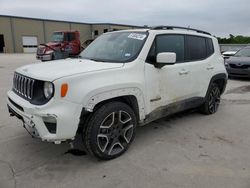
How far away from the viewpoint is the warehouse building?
130 ft

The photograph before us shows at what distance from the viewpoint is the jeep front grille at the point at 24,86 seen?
3.32 meters

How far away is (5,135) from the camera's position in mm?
4422

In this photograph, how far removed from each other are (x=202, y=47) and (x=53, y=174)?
3.76 metres

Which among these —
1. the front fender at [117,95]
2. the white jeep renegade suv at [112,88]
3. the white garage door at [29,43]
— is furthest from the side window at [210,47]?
the white garage door at [29,43]

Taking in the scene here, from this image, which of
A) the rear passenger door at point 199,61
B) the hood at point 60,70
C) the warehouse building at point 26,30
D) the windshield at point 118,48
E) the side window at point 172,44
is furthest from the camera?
the warehouse building at point 26,30

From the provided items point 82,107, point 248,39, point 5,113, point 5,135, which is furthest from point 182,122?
point 248,39

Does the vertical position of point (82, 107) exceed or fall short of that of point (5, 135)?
it exceeds it

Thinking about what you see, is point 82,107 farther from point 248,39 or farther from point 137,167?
point 248,39

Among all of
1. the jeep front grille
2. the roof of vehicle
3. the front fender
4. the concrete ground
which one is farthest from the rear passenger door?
the jeep front grille

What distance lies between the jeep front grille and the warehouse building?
34348 mm

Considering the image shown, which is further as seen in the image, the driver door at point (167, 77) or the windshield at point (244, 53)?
the windshield at point (244, 53)

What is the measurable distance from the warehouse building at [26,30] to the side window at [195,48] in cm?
3289

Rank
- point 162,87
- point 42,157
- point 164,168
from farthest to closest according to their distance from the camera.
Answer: point 162,87
point 42,157
point 164,168

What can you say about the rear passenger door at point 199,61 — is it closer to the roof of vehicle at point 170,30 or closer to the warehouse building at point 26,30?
the roof of vehicle at point 170,30
